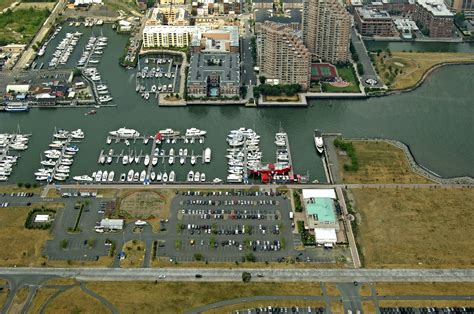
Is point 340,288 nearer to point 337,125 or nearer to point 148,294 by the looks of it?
point 148,294

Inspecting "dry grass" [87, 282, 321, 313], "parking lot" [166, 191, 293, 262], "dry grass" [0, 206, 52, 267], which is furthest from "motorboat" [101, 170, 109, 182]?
"dry grass" [87, 282, 321, 313]

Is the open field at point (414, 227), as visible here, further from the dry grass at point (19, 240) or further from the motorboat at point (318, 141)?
the dry grass at point (19, 240)

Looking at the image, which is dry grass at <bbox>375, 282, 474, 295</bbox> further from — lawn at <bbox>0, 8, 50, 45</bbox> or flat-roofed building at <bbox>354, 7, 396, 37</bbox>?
lawn at <bbox>0, 8, 50, 45</bbox>

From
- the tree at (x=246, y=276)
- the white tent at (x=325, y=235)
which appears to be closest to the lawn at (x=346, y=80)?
the white tent at (x=325, y=235)

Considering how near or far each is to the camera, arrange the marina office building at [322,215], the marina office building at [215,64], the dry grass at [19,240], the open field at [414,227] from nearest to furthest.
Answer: the dry grass at [19,240], the open field at [414,227], the marina office building at [322,215], the marina office building at [215,64]

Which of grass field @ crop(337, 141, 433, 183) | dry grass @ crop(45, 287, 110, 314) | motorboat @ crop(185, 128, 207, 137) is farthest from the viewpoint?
motorboat @ crop(185, 128, 207, 137)

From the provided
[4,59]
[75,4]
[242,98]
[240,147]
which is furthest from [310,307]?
[75,4]

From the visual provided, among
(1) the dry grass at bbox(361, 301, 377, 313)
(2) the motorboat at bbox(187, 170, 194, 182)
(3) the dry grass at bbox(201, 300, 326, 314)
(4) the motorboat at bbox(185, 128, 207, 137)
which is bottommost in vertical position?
(1) the dry grass at bbox(361, 301, 377, 313)
